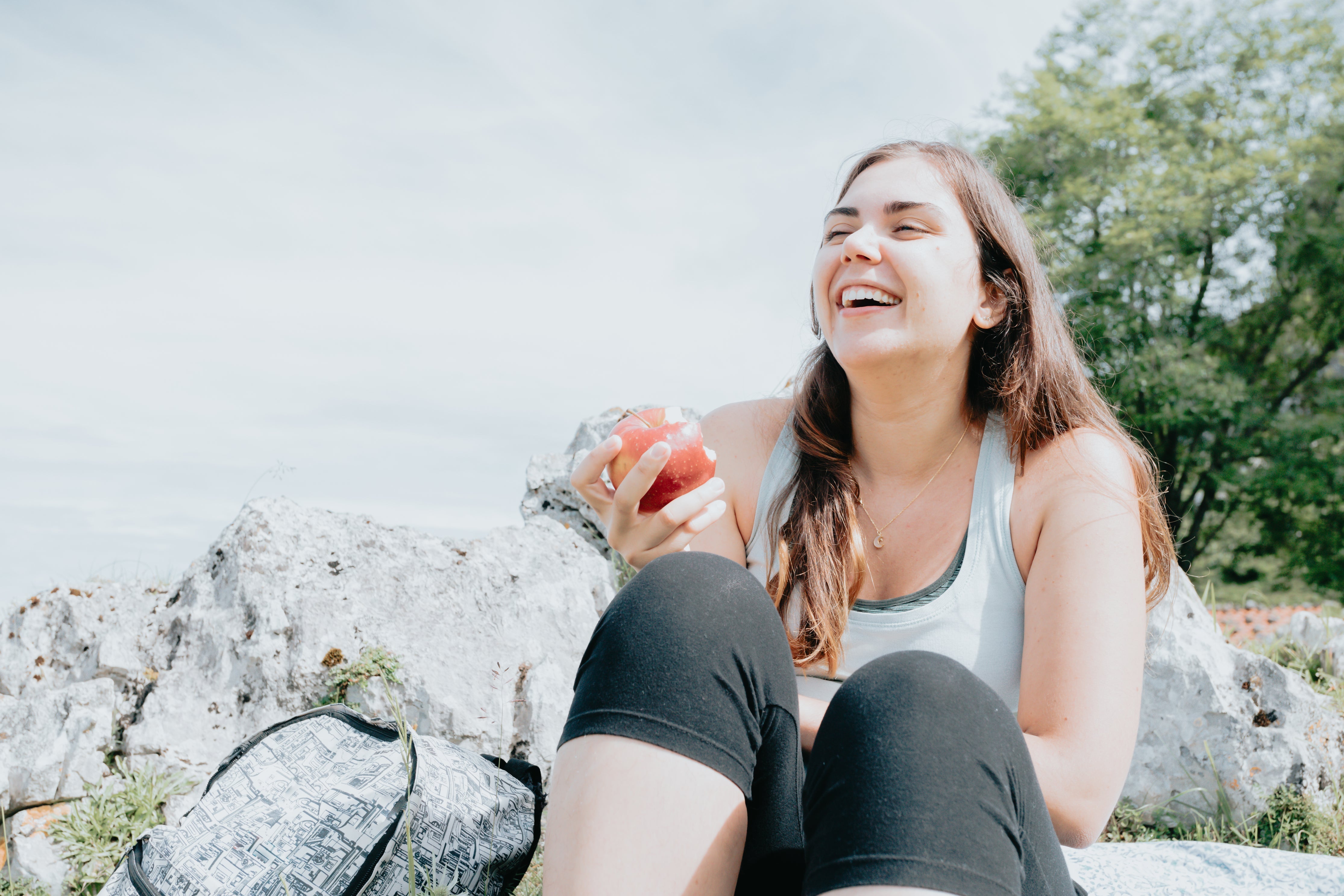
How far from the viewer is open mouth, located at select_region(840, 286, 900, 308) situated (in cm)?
201

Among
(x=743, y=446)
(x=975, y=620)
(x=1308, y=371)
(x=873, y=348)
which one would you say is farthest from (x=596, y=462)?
(x=1308, y=371)

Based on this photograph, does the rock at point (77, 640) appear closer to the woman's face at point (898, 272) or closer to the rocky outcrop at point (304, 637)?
the rocky outcrop at point (304, 637)

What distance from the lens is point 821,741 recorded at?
49.9 inches

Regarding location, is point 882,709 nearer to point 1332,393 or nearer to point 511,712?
point 511,712

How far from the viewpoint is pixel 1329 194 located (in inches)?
536

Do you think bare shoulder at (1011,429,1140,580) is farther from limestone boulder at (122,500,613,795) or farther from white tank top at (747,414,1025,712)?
limestone boulder at (122,500,613,795)

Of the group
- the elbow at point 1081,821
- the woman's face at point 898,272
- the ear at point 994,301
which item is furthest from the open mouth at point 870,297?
the elbow at point 1081,821

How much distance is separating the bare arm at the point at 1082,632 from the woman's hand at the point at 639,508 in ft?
2.27

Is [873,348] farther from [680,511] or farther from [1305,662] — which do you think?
[1305,662]

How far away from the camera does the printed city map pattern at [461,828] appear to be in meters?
1.79

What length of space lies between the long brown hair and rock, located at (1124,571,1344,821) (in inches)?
49.7

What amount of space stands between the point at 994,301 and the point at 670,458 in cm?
95

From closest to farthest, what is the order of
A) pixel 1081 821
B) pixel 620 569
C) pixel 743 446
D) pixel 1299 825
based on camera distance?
pixel 1081 821
pixel 743 446
pixel 1299 825
pixel 620 569

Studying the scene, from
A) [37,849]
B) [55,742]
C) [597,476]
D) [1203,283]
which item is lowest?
[37,849]
